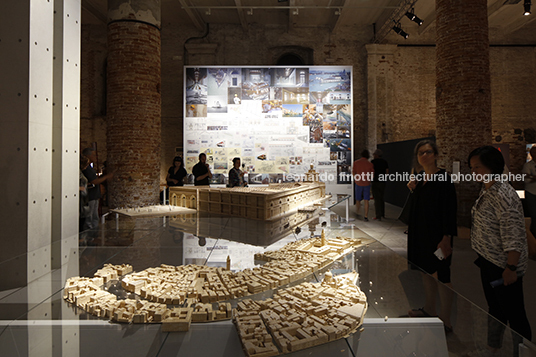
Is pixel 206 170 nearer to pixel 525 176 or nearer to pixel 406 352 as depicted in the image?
pixel 525 176

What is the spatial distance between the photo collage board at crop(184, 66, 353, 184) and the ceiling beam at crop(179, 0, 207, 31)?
2281 millimetres

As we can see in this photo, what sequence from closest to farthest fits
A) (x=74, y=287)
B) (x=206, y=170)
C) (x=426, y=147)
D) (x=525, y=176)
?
(x=74, y=287), (x=426, y=147), (x=525, y=176), (x=206, y=170)

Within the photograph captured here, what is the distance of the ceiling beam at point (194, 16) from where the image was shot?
11.2 metres

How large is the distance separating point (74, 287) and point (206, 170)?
5962 millimetres

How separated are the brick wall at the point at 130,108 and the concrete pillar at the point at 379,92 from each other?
27.3ft

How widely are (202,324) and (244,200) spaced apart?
3.45 m

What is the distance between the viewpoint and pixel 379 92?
1344 cm

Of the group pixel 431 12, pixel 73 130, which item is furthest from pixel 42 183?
pixel 431 12

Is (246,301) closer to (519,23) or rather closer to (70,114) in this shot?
(70,114)

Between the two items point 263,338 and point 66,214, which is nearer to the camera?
point 263,338

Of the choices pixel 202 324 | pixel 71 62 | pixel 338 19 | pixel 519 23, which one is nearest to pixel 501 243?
pixel 202 324

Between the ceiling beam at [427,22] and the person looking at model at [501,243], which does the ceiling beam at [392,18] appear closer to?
the ceiling beam at [427,22]

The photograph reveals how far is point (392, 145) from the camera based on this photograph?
12172 millimetres

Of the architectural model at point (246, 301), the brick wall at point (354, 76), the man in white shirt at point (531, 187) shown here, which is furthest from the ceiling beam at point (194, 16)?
the architectural model at point (246, 301)
